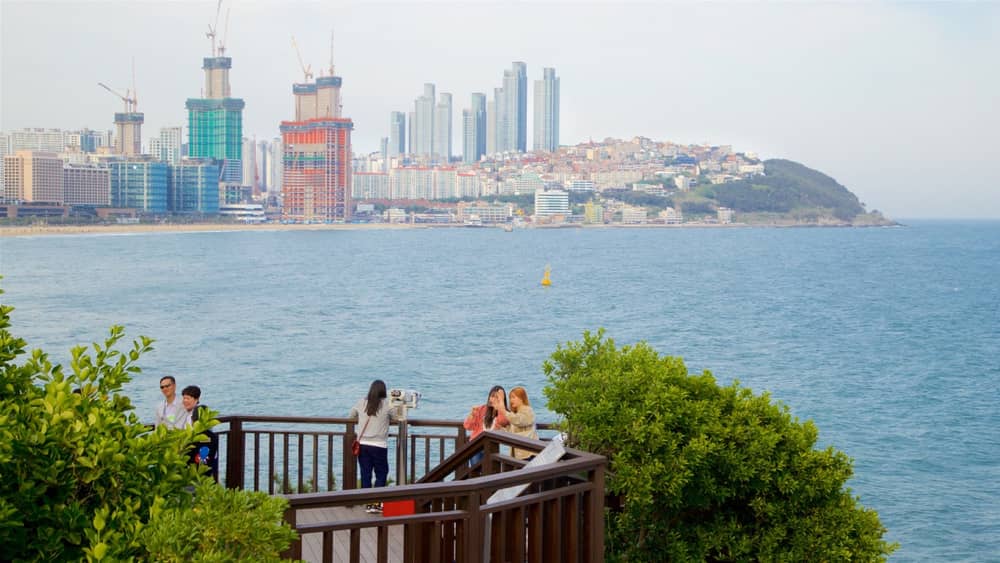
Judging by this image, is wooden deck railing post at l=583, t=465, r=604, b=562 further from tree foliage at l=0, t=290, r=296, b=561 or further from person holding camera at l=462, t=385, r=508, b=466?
person holding camera at l=462, t=385, r=508, b=466

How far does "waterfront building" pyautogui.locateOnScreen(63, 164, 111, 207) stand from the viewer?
6781 inches

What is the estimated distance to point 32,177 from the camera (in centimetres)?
16538

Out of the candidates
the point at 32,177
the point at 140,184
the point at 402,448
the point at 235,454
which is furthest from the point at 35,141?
the point at 402,448

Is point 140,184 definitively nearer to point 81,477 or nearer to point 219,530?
point 81,477

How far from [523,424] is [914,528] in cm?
1603

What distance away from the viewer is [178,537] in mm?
3008

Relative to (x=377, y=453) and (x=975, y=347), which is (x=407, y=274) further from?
(x=377, y=453)

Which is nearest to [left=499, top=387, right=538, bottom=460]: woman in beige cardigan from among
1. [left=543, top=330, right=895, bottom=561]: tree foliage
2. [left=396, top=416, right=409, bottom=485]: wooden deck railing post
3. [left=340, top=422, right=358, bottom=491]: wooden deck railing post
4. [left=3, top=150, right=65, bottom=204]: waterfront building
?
[left=543, top=330, right=895, bottom=561]: tree foliage

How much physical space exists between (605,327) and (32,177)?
13804 centimetres

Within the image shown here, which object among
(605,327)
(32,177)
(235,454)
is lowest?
(605,327)

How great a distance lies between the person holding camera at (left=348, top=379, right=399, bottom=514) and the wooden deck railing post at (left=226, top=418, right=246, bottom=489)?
3.21 feet

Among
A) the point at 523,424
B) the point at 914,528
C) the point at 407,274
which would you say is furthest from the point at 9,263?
the point at 523,424

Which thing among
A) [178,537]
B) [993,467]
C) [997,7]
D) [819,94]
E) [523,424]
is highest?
[997,7]

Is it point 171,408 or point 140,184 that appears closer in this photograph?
point 171,408
